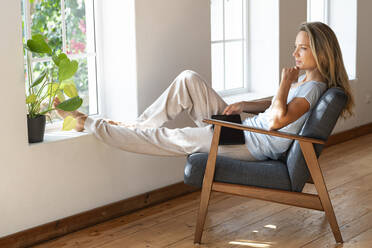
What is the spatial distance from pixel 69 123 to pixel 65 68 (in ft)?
1.14

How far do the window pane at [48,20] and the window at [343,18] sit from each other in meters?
2.93

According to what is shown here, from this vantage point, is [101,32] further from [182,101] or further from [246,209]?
[246,209]

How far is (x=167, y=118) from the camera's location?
12.3 ft

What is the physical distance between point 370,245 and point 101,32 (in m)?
2.10

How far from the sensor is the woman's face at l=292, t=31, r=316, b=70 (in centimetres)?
335

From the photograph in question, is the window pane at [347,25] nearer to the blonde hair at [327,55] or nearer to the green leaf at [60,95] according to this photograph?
the blonde hair at [327,55]

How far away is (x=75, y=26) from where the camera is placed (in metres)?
3.85

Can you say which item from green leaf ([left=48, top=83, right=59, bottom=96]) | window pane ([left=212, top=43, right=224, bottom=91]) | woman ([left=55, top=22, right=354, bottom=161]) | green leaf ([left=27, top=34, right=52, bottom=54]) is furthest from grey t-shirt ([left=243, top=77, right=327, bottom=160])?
window pane ([left=212, top=43, right=224, bottom=91])

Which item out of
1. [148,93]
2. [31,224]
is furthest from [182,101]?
[31,224]

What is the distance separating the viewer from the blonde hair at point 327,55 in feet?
10.8

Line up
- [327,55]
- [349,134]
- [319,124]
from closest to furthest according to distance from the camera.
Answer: [319,124] → [327,55] → [349,134]

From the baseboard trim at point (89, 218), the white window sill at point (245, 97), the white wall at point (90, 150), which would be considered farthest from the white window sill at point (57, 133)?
the white window sill at point (245, 97)

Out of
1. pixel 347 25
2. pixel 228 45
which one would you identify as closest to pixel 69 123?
pixel 228 45

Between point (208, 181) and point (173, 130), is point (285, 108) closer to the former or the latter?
point (208, 181)
